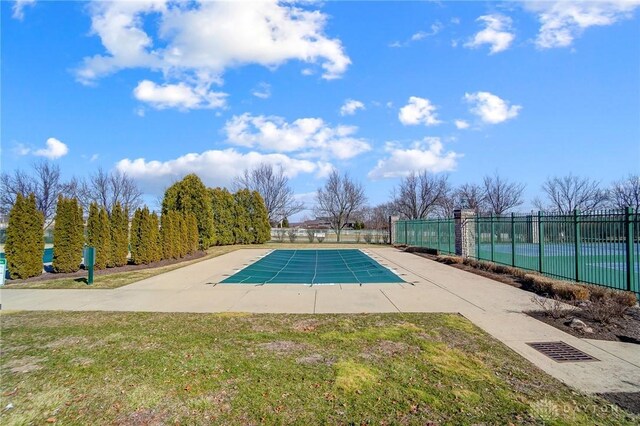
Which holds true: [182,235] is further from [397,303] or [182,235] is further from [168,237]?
[397,303]

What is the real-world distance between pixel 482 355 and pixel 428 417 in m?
1.80

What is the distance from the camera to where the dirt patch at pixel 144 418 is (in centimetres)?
304

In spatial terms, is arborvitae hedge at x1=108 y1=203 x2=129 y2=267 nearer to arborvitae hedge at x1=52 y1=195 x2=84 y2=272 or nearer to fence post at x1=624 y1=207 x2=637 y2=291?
arborvitae hedge at x1=52 y1=195 x2=84 y2=272

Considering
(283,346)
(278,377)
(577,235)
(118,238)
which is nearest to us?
(278,377)

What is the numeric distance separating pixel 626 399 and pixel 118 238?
47.1 feet

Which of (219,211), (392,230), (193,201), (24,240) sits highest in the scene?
(193,201)

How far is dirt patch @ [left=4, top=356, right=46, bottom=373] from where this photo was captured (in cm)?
418

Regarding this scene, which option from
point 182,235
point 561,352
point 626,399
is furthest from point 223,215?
→ point 626,399

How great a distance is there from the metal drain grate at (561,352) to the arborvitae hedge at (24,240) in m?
12.9

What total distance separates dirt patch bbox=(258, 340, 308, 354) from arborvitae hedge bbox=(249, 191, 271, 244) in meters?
26.1

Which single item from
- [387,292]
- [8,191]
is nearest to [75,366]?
[387,292]

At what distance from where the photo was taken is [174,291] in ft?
30.7

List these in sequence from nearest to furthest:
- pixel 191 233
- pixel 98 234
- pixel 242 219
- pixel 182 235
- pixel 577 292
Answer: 1. pixel 577 292
2. pixel 98 234
3. pixel 182 235
4. pixel 191 233
5. pixel 242 219

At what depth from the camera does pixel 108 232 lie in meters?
13.3
